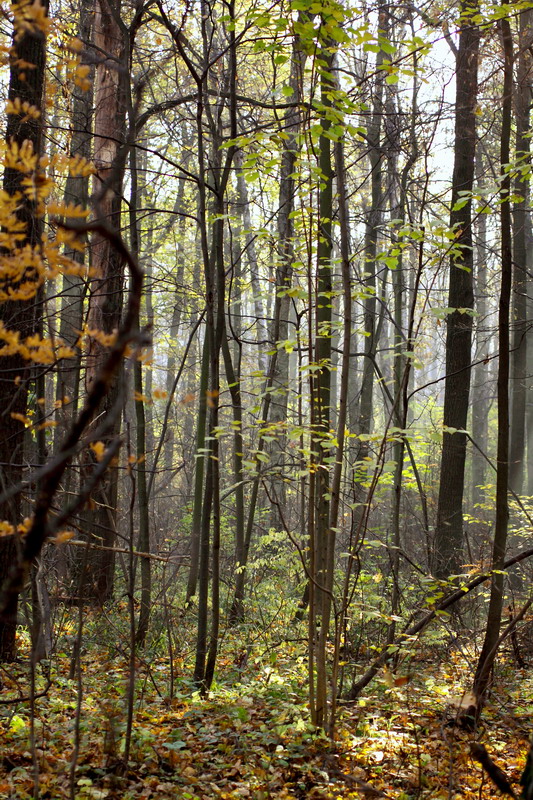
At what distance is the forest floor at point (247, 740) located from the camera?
10.9 ft

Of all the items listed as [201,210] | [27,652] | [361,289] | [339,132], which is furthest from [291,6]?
[27,652]

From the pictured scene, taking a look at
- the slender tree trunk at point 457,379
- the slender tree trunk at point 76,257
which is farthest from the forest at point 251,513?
the slender tree trunk at point 457,379

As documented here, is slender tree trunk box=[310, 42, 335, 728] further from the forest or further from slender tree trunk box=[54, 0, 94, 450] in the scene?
slender tree trunk box=[54, 0, 94, 450]

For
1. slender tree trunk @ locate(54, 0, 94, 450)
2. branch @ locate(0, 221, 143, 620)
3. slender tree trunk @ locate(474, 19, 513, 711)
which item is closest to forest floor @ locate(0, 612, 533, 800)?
slender tree trunk @ locate(474, 19, 513, 711)

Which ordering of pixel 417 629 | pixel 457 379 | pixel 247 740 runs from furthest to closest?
1. pixel 457 379
2. pixel 417 629
3. pixel 247 740

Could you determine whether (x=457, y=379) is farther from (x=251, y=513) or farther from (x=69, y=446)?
(x=69, y=446)

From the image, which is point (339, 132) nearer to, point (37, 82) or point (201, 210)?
point (201, 210)

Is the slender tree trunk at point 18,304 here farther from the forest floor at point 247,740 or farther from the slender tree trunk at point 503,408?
the slender tree trunk at point 503,408

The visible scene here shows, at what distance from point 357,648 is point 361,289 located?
3425mm

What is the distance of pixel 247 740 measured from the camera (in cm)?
403

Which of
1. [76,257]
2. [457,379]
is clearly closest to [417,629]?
[457,379]

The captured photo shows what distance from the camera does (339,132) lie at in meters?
3.89

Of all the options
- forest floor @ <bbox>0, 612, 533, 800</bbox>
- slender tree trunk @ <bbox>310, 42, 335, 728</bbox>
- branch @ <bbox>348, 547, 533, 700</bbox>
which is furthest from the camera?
branch @ <bbox>348, 547, 533, 700</bbox>

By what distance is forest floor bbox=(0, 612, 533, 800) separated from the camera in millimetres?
3326
